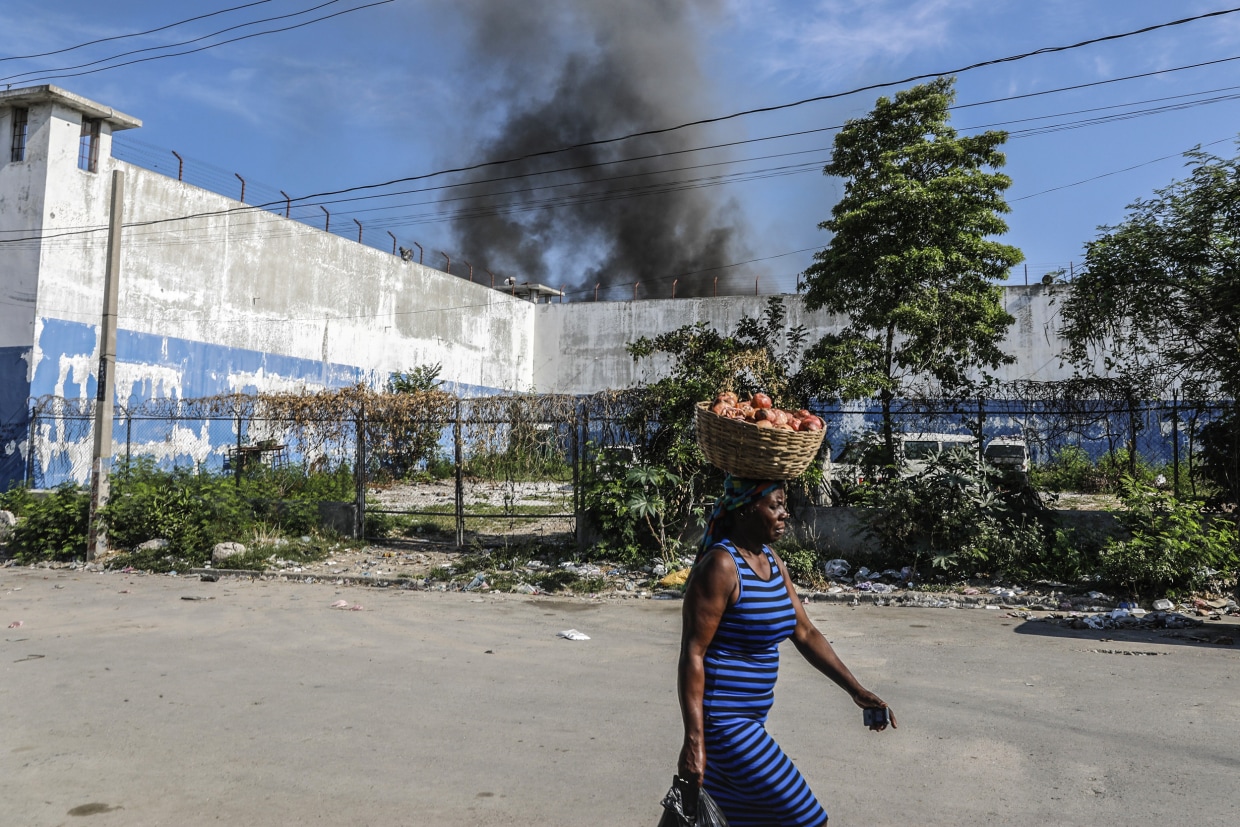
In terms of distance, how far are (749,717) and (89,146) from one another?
958 inches

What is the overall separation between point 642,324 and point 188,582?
24.7 metres

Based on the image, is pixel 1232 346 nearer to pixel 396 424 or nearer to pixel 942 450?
pixel 942 450

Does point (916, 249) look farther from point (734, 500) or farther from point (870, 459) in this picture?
point (734, 500)

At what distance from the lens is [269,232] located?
86.7ft

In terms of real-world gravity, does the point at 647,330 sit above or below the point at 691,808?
above

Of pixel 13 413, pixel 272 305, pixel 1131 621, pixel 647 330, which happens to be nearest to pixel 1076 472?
pixel 1131 621

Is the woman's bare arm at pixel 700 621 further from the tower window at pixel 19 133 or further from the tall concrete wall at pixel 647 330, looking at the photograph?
the tall concrete wall at pixel 647 330

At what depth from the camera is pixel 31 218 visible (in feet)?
68.0

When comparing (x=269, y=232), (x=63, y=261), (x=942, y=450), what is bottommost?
(x=942, y=450)

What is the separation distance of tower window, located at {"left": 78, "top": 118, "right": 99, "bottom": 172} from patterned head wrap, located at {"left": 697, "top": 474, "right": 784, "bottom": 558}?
23.5 m

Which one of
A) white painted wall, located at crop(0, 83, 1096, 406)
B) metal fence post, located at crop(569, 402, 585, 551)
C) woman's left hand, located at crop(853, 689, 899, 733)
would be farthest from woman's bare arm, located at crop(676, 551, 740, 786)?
white painted wall, located at crop(0, 83, 1096, 406)

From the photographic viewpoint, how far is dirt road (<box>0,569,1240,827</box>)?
4141mm

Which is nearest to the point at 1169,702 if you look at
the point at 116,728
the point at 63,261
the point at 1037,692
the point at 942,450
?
the point at 1037,692

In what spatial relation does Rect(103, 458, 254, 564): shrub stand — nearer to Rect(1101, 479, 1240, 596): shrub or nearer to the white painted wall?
the white painted wall
